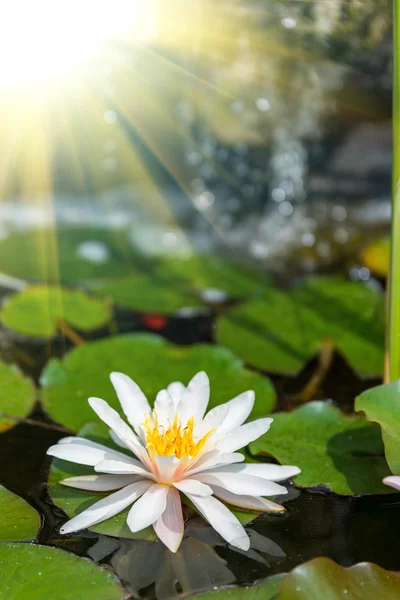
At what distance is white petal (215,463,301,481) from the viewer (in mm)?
876

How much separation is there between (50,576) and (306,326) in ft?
3.73

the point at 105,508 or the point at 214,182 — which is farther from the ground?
the point at 214,182

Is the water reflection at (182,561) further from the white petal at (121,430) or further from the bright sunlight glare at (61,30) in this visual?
the bright sunlight glare at (61,30)

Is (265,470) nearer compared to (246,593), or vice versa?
(246,593)

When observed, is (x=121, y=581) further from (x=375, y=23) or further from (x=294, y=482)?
(x=375, y=23)

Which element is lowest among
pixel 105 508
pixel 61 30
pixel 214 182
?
pixel 105 508

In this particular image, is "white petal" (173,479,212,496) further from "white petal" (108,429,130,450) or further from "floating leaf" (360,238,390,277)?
"floating leaf" (360,238,390,277)

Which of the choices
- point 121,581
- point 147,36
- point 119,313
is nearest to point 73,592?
point 121,581

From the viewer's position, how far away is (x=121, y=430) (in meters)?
0.86

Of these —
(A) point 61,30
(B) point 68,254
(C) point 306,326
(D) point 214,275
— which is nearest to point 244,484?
(C) point 306,326

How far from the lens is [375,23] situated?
6.40 ft

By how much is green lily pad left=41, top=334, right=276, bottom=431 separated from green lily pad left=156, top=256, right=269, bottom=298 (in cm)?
54

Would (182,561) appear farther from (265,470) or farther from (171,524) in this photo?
(265,470)

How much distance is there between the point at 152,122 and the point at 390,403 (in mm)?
2085
